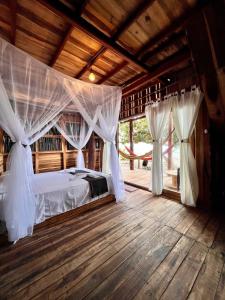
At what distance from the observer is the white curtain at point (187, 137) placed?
2.57 meters

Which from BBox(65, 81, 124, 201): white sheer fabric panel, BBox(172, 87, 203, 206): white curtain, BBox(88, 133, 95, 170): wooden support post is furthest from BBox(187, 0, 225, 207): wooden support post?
BBox(88, 133, 95, 170): wooden support post

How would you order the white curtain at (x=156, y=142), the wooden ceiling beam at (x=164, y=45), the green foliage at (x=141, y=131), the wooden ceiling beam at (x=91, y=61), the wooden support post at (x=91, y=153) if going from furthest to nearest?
the green foliage at (x=141, y=131)
the wooden support post at (x=91, y=153)
the white curtain at (x=156, y=142)
the wooden ceiling beam at (x=91, y=61)
the wooden ceiling beam at (x=164, y=45)

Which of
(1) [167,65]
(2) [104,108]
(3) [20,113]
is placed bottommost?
(3) [20,113]

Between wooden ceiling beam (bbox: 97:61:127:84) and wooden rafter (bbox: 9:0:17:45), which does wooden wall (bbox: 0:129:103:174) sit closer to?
wooden ceiling beam (bbox: 97:61:127:84)

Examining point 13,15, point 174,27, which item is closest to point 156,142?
point 174,27

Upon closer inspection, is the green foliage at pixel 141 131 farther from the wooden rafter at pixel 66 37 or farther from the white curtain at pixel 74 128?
the wooden rafter at pixel 66 37

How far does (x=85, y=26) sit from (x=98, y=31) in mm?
211

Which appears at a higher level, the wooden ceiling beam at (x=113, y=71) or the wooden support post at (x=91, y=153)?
the wooden ceiling beam at (x=113, y=71)

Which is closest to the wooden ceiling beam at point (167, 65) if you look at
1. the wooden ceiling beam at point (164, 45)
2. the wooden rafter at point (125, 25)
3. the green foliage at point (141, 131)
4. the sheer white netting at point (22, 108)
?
the wooden ceiling beam at point (164, 45)

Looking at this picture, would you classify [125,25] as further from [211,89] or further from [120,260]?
[120,260]

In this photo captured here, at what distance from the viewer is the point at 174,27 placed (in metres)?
1.86

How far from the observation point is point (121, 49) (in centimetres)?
222

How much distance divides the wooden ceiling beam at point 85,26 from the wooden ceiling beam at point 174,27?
0.29 m

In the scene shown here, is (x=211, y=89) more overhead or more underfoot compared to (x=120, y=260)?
more overhead
